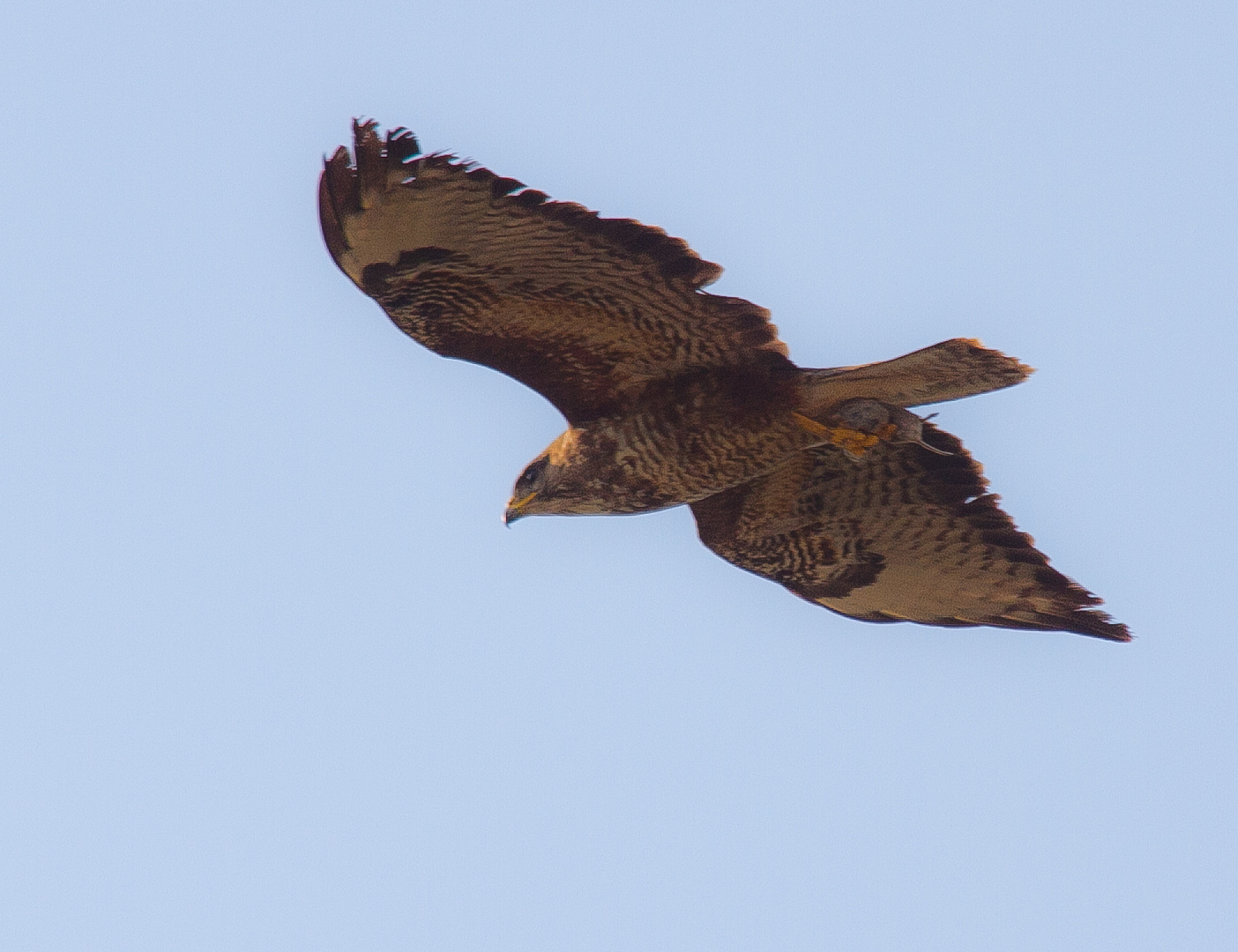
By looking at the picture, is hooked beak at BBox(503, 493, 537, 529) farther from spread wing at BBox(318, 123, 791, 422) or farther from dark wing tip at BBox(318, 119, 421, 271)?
dark wing tip at BBox(318, 119, 421, 271)

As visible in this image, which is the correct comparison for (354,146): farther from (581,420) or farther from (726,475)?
(726,475)

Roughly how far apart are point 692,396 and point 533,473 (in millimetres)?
1014

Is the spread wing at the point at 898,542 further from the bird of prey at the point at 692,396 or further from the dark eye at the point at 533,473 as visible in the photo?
the dark eye at the point at 533,473

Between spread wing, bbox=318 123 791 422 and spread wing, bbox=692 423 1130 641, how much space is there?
1179mm

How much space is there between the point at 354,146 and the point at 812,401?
2.65 meters

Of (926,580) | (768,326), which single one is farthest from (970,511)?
(768,326)

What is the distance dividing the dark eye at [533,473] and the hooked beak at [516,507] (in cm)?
6

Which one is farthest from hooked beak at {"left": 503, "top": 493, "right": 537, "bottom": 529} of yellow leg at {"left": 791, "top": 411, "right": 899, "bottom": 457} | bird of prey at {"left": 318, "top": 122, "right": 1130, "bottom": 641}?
yellow leg at {"left": 791, "top": 411, "right": 899, "bottom": 457}

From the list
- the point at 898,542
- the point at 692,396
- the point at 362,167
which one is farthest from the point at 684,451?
the point at 362,167

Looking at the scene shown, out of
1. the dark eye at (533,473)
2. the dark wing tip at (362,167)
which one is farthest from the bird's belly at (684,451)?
the dark wing tip at (362,167)

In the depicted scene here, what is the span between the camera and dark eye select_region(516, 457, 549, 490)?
30.1 feet

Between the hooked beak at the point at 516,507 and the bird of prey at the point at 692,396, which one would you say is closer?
the bird of prey at the point at 692,396

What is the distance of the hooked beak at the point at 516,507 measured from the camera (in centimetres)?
923

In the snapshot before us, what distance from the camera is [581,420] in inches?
356
